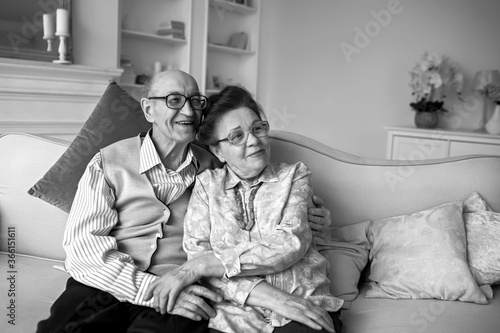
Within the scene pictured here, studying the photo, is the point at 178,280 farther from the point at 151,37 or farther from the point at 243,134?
the point at 151,37

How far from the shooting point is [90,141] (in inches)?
74.1

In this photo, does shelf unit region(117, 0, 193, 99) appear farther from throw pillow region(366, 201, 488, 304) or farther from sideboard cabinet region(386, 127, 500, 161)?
throw pillow region(366, 201, 488, 304)

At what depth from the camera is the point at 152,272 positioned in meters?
1.60

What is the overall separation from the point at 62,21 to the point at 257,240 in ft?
8.80

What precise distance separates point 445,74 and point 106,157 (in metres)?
3.45

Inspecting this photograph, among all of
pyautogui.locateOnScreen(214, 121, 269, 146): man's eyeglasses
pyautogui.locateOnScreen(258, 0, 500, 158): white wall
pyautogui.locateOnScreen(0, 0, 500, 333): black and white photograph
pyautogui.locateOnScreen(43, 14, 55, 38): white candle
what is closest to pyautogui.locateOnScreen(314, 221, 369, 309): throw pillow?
pyautogui.locateOnScreen(0, 0, 500, 333): black and white photograph

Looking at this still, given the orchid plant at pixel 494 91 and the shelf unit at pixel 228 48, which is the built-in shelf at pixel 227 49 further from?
the orchid plant at pixel 494 91

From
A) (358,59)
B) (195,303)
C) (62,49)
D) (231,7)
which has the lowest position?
(195,303)

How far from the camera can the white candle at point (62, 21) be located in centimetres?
349

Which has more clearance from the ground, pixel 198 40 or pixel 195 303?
pixel 198 40

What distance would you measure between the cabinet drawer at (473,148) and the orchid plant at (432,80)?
43 cm

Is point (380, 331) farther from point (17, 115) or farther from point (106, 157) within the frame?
point (17, 115)

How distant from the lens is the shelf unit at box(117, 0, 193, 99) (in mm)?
4590

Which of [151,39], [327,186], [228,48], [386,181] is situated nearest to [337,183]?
[327,186]
